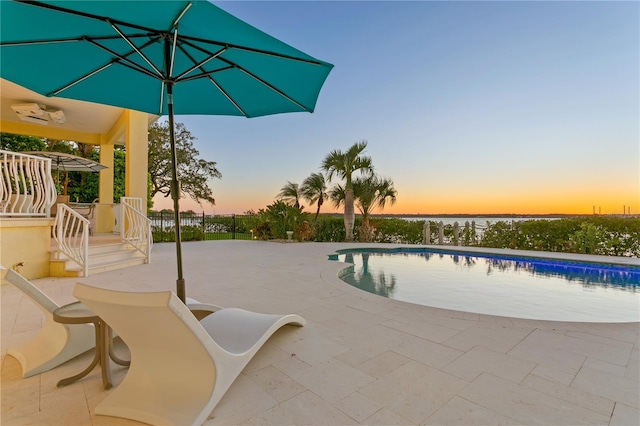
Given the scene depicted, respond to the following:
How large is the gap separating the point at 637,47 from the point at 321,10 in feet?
28.8

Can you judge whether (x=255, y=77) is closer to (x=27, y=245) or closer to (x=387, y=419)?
(x=387, y=419)

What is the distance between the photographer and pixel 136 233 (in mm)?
7105

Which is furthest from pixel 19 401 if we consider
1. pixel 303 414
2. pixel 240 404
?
pixel 303 414

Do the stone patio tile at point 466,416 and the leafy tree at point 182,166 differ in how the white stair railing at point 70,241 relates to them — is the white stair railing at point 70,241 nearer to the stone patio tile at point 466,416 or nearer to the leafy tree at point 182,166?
the stone patio tile at point 466,416

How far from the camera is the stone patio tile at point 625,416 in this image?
5.07 feet

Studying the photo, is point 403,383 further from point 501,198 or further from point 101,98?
point 501,198

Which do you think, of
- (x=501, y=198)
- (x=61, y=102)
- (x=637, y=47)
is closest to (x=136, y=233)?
(x=61, y=102)

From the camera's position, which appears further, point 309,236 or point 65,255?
point 309,236

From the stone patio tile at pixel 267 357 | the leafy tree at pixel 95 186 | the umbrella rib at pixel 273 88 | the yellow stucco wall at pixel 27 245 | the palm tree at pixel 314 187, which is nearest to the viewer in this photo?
the stone patio tile at pixel 267 357

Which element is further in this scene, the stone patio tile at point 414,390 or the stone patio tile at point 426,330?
the stone patio tile at point 426,330

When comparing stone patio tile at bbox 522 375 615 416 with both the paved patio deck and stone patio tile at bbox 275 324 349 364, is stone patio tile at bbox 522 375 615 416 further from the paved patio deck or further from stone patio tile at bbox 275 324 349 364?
stone patio tile at bbox 275 324 349 364

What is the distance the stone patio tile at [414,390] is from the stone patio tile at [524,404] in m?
0.12

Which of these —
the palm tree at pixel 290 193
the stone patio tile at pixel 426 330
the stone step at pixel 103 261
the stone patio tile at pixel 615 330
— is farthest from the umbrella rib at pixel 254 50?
the palm tree at pixel 290 193

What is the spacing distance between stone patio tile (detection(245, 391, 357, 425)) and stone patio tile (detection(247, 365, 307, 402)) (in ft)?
0.25
